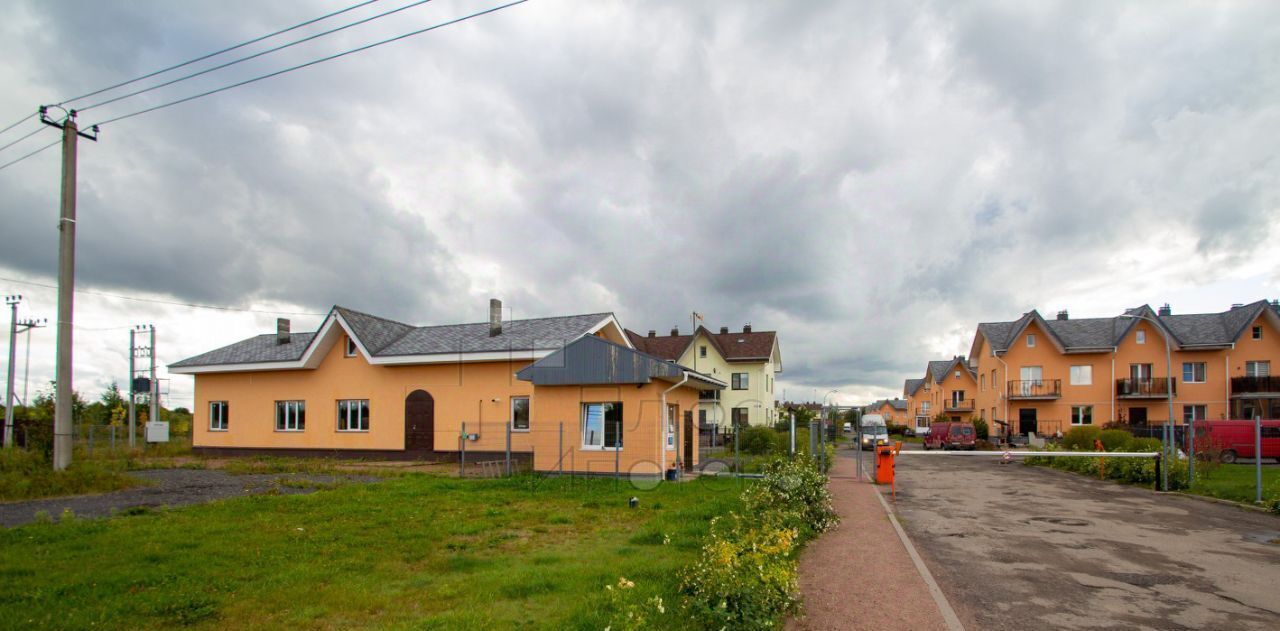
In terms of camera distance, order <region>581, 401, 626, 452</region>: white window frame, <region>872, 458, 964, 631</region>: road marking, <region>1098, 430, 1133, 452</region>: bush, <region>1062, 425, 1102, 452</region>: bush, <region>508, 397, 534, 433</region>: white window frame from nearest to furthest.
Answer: <region>872, 458, 964, 631</region>: road marking → <region>581, 401, 626, 452</region>: white window frame → <region>508, 397, 534, 433</region>: white window frame → <region>1098, 430, 1133, 452</region>: bush → <region>1062, 425, 1102, 452</region>: bush

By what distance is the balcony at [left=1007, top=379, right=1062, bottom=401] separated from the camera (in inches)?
1839

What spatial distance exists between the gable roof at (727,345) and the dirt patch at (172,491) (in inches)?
1280

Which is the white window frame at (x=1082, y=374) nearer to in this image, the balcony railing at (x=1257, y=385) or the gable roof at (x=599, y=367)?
the balcony railing at (x=1257, y=385)

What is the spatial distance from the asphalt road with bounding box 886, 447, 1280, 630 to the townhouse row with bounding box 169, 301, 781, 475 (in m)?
6.92

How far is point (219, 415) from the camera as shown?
30109 mm

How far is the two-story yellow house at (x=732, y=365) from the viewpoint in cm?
5041

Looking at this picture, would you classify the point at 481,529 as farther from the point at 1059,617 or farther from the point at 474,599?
the point at 1059,617

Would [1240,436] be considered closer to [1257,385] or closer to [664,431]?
[1257,385]

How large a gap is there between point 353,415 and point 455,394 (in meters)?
4.88

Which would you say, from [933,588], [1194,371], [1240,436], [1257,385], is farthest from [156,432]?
[1257,385]

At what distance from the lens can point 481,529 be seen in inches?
442

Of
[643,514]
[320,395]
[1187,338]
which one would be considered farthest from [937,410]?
[643,514]

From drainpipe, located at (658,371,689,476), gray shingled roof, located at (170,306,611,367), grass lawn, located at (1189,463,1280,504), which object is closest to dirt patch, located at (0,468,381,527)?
gray shingled roof, located at (170,306,611,367)

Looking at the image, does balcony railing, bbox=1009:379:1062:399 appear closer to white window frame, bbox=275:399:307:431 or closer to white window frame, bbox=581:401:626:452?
white window frame, bbox=581:401:626:452
